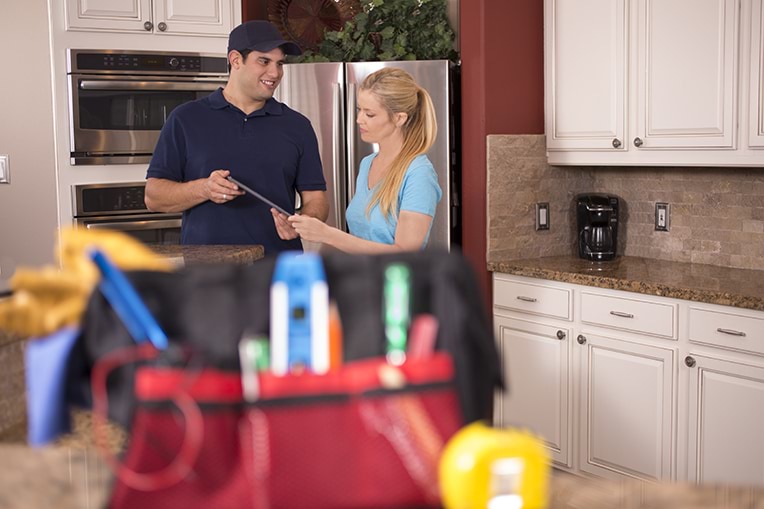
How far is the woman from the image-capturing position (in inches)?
113

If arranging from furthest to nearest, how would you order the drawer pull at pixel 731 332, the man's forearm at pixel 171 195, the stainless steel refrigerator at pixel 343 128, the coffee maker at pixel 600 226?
the stainless steel refrigerator at pixel 343 128 → the coffee maker at pixel 600 226 → the man's forearm at pixel 171 195 → the drawer pull at pixel 731 332

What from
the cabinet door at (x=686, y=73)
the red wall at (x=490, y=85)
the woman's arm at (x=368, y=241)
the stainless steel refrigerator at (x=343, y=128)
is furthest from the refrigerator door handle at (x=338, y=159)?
the woman's arm at (x=368, y=241)

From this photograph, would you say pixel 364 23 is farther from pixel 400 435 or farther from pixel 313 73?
pixel 400 435

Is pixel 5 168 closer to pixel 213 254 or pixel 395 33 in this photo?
pixel 395 33

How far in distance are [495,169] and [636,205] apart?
0.62 m

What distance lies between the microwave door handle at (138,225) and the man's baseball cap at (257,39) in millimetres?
1218

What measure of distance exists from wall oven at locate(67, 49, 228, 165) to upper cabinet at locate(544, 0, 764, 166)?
1574mm

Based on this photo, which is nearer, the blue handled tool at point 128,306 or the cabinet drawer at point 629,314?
the blue handled tool at point 128,306

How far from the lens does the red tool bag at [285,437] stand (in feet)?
2.91

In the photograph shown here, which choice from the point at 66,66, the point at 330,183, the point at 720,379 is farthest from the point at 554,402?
the point at 66,66

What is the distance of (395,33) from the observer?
4.41 metres

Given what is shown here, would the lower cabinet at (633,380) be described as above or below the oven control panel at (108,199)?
below

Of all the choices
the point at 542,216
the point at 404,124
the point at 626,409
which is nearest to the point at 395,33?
the point at 542,216

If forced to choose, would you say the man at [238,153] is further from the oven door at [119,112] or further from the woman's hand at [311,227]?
the oven door at [119,112]
